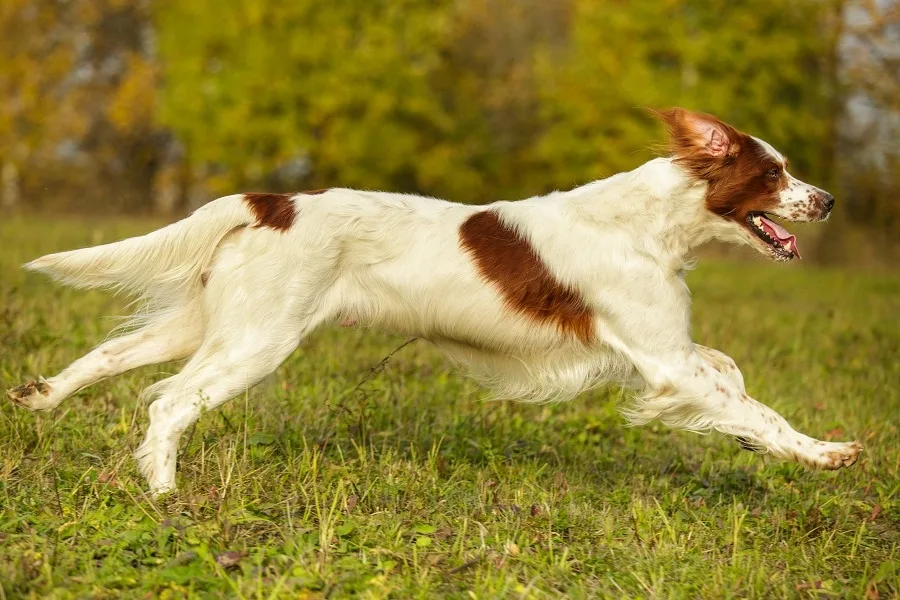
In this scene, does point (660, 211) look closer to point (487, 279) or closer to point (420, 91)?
point (487, 279)

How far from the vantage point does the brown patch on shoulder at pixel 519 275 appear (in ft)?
12.8

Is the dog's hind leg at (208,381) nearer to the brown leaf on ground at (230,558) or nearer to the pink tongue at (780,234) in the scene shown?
the brown leaf on ground at (230,558)

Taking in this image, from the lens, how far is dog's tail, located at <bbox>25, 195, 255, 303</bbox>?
12.5ft

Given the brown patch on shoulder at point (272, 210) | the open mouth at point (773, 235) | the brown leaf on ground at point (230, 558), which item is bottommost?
the brown leaf on ground at point (230, 558)

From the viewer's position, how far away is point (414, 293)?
12.8 feet

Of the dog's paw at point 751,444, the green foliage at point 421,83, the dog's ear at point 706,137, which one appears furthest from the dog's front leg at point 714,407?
the green foliage at point 421,83

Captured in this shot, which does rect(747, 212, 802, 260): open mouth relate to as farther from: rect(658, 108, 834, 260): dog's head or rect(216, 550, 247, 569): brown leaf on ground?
rect(216, 550, 247, 569): brown leaf on ground

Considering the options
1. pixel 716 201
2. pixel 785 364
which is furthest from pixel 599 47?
pixel 716 201

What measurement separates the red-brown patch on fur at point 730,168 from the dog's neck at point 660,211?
0.05 metres

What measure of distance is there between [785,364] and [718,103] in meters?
16.0

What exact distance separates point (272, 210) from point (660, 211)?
5.07ft

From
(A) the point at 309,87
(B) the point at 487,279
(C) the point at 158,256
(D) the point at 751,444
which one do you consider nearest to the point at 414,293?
(B) the point at 487,279

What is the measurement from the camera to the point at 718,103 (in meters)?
22.3

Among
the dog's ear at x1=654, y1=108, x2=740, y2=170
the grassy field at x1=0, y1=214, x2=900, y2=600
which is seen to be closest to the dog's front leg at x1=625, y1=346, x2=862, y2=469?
the grassy field at x1=0, y1=214, x2=900, y2=600
